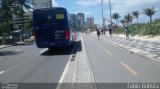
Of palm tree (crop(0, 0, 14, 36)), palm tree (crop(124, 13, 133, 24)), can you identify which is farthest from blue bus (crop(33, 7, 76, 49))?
palm tree (crop(124, 13, 133, 24))

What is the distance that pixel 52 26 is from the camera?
92.4ft

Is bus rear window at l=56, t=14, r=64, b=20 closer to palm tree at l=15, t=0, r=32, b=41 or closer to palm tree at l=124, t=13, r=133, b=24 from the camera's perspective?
palm tree at l=15, t=0, r=32, b=41

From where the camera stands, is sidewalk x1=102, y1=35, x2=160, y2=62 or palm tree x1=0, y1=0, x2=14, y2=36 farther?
palm tree x1=0, y1=0, x2=14, y2=36

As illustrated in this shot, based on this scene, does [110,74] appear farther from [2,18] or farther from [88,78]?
[2,18]

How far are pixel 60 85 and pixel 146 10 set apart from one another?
9282 cm

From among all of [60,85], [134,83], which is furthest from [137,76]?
[60,85]

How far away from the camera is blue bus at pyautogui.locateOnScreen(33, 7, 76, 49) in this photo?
28.1 metres

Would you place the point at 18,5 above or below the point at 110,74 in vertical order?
above

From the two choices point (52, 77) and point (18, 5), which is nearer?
point (52, 77)

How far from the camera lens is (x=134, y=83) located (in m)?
11.6

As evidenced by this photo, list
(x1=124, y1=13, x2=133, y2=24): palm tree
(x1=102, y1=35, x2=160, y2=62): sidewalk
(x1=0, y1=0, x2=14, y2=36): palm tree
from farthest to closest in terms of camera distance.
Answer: (x1=124, y1=13, x2=133, y2=24): palm tree → (x1=0, y1=0, x2=14, y2=36): palm tree → (x1=102, y1=35, x2=160, y2=62): sidewalk

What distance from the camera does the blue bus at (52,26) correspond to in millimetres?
28141

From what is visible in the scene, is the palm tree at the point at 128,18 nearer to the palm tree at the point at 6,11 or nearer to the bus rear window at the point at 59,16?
the palm tree at the point at 6,11

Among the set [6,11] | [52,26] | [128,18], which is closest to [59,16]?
[52,26]
